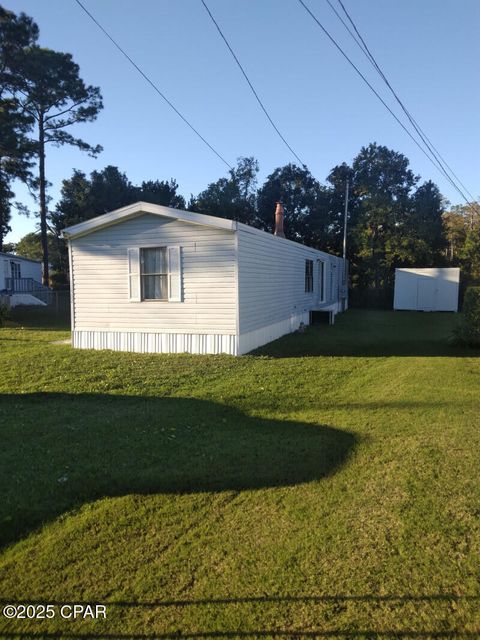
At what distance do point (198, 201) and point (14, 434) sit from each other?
2921 cm

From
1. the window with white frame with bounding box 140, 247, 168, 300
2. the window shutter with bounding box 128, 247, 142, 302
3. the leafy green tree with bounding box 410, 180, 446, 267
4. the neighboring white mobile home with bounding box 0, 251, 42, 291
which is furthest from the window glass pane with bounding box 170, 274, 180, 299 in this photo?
the leafy green tree with bounding box 410, 180, 446, 267

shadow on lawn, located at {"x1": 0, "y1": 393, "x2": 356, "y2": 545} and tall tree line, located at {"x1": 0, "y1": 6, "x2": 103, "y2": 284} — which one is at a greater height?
tall tree line, located at {"x1": 0, "y1": 6, "x2": 103, "y2": 284}

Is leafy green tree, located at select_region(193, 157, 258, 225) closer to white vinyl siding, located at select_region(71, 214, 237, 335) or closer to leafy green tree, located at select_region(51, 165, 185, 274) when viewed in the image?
leafy green tree, located at select_region(51, 165, 185, 274)

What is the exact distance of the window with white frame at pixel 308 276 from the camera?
51.3 feet

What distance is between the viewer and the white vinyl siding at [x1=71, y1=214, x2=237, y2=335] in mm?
9102

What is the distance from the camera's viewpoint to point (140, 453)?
162 inches

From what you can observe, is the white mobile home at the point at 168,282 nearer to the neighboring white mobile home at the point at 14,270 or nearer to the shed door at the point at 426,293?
the shed door at the point at 426,293

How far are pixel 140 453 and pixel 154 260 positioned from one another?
618cm

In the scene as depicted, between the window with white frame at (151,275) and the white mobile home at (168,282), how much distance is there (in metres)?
0.02

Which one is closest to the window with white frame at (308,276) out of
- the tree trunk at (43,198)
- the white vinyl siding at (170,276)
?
the white vinyl siding at (170,276)

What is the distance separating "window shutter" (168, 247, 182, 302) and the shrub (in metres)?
6.34

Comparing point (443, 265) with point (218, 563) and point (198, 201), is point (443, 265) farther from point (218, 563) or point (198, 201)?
point (218, 563)

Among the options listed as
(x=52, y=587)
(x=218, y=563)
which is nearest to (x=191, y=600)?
(x=218, y=563)

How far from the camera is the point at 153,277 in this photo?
383 inches
